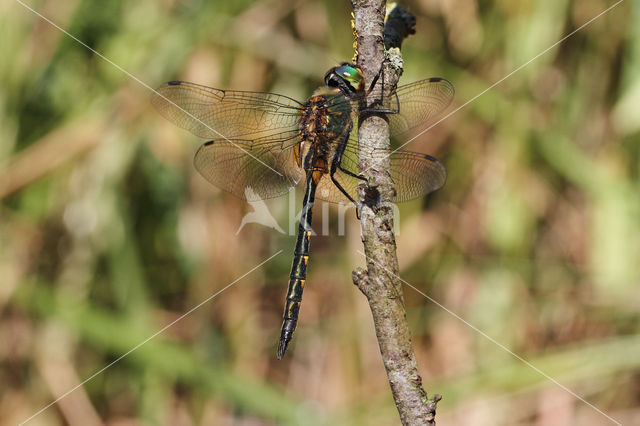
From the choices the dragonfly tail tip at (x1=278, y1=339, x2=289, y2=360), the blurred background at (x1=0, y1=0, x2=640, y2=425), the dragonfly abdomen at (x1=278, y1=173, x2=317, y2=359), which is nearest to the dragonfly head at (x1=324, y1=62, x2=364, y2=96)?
the dragonfly abdomen at (x1=278, y1=173, x2=317, y2=359)

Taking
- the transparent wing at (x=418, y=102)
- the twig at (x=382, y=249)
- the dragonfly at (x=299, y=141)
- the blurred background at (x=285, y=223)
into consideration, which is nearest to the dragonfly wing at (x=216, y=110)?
the dragonfly at (x=299, y=141)

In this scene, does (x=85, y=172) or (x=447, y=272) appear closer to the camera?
(x=85, y=172)

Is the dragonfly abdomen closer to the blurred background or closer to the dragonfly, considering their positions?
the dragonfly

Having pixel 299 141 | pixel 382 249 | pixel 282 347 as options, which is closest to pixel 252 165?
pixel 299 141

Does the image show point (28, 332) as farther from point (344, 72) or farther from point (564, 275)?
point (564, 275)

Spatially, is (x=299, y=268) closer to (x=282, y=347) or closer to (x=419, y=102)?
(x=282, y=347)

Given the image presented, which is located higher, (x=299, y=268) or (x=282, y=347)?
(x=299, y=268)

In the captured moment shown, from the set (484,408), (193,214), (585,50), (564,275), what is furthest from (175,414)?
(585,50)
